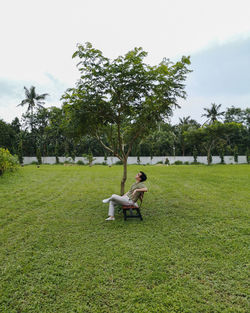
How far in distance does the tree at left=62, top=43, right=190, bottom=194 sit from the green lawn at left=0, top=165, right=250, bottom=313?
2.81 metres

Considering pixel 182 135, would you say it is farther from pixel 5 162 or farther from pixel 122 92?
pixel 122 92

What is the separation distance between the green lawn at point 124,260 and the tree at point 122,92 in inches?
111

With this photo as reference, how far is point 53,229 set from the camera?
14.3 ft

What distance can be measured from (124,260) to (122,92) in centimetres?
404

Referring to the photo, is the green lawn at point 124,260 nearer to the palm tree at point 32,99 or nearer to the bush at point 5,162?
the bush at point 5,162

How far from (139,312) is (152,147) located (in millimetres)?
31328

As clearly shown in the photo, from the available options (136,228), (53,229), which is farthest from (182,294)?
(53,229)

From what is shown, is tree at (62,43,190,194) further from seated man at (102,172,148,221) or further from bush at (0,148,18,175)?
bush at (0,148,18,175)

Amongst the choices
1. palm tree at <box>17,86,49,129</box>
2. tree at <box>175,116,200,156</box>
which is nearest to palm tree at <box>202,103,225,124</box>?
tree at <box>175,116,200,156</box>

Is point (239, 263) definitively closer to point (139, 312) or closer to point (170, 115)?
point (139, 312)

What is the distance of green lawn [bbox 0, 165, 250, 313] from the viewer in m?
2.27

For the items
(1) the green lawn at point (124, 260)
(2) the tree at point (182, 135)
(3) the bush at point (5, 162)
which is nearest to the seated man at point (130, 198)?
(1) the green lawn at point (124, 260)

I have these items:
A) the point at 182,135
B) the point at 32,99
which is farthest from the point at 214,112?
the point at 32,99

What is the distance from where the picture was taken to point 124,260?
308 centimetres
